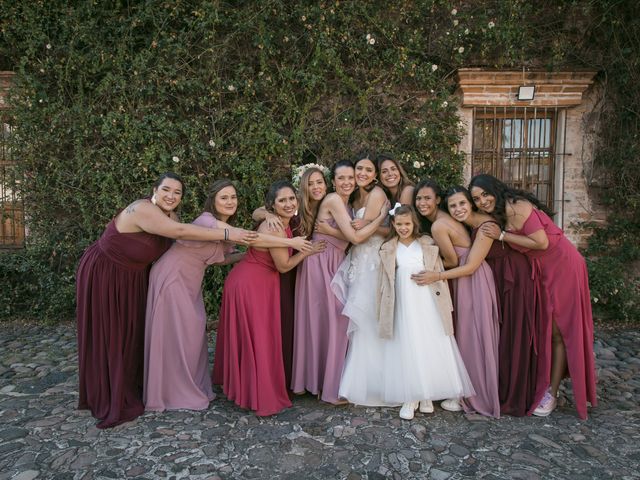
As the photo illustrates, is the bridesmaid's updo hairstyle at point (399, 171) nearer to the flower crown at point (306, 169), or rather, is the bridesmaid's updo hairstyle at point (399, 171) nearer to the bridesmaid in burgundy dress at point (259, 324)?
the flower crown at point (306, 169)

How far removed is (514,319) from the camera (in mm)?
3723

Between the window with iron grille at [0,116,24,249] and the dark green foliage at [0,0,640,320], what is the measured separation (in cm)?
21

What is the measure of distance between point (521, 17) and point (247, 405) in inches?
243

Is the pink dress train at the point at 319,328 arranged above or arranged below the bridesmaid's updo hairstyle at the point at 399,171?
below

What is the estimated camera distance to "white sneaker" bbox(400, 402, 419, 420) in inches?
139

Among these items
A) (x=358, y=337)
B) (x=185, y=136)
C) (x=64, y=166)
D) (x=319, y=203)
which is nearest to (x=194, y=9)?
(x=185, y=136)

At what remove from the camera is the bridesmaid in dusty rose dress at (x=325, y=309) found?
385 centimetres

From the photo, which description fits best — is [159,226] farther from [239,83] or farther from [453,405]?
[239,83]

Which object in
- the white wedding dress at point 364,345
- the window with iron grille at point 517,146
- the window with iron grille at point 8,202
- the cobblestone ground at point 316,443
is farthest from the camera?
the window with iron grille at point 517,146

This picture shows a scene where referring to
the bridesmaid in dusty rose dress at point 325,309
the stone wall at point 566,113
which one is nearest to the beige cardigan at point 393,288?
the bridesmaid in dusty rose dress at point 325,309

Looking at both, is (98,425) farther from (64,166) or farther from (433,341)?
(64,166)

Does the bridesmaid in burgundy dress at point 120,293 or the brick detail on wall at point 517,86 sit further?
the brick detail on wall at point 517,86

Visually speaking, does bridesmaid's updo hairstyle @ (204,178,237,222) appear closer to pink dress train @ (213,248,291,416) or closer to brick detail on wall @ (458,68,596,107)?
pink dress train @ (213,248,291,416)

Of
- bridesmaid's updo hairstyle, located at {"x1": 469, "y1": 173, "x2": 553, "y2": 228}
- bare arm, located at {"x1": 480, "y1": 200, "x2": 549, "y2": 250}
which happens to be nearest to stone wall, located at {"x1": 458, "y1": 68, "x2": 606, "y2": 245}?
bridesmaid's updo hairstyle, located at {"x1": 469, "y1": 173, "x2": 553, "y2": 228}
